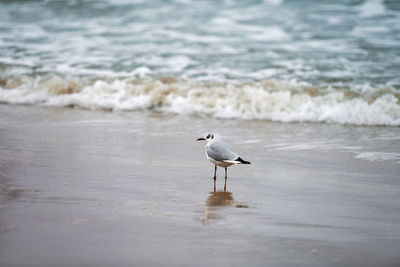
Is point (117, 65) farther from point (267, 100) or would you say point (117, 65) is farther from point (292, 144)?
point (292, 144)

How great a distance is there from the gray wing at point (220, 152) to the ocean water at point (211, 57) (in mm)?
4160

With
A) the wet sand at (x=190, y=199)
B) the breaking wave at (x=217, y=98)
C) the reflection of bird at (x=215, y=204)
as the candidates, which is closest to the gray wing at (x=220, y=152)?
the wet sand at (x=190, y=199)

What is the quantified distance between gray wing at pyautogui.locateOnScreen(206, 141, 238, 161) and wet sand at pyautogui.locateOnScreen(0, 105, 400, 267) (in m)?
0.23

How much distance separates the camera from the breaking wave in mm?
9102

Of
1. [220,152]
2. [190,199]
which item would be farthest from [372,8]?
[190,199]

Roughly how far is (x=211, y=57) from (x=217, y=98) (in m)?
3.38

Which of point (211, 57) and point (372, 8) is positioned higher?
point (372, 8)

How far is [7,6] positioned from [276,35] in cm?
937

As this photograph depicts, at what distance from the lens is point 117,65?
513 inches

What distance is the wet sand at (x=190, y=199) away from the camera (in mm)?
3215

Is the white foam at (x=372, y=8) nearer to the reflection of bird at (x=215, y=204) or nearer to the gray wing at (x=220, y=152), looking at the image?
the gray wing at (x=220, y=152)

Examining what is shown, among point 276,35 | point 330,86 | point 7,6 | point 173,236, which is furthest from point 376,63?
point 7,6

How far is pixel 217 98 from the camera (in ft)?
33.2

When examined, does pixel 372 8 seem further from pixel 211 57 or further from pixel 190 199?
pixel 190 199
